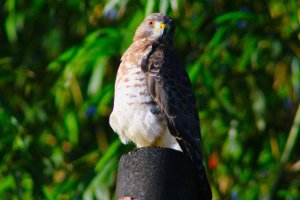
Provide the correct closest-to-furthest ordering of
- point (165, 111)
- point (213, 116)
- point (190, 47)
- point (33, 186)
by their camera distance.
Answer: point (165, 111)
point (33, 186)
point (213, 116)
point (190, 47)

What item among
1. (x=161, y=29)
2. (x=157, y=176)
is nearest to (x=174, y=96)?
(x=161, y=29)

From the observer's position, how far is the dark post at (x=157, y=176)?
455 centimetres

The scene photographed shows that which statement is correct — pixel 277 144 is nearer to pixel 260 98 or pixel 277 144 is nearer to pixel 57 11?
pixel 260 98

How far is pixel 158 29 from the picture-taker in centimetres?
675

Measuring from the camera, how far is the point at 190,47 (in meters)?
9.26

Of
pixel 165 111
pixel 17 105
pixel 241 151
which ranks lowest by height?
pixel 241 151

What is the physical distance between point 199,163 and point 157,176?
74 cm

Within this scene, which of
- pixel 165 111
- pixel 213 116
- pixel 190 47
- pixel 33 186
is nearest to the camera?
pixel 165 111

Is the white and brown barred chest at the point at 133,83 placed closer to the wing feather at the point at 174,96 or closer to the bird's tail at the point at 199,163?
the wing feather at the point at 174,96

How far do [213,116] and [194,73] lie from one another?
59 cm

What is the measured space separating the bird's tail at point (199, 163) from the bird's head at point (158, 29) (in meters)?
1.17

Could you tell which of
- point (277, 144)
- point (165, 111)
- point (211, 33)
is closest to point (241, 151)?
point (277, 144)

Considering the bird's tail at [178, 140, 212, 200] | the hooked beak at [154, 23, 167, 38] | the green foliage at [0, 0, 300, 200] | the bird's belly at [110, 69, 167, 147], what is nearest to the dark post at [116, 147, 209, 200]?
the bird's tail at [178, 140, 212, 200]

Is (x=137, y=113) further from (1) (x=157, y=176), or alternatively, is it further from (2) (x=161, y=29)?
(1) (x=157, y=176)
